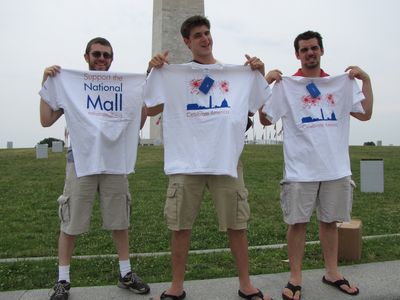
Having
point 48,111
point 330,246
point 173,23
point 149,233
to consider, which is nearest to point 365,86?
point 330,246

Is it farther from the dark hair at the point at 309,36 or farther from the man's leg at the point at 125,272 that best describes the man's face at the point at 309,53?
the man's leg at the point at 125,272

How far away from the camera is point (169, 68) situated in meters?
4.12

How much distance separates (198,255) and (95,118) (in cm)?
235

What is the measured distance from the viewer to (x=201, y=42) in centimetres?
399

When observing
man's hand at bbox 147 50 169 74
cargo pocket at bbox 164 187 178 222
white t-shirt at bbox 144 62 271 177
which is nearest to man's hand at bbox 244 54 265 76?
white t-shirt at bbox 144 62 271 177

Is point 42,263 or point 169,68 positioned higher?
point 169,68

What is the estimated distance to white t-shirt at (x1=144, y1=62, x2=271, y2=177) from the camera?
3938 millimetres

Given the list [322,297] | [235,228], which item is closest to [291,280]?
[322,297]

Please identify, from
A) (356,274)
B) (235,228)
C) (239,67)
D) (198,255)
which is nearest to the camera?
(235,228)

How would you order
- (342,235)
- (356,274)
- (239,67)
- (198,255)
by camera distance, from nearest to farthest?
(239,67) → (356,274) → (342,235) → (198,255)

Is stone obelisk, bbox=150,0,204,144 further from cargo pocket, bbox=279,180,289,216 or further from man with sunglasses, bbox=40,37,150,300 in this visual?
cargo pocket, bbox=279,180,289,216

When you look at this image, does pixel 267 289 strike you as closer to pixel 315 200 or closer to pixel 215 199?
pixel 315 200

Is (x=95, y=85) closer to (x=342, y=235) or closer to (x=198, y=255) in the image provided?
(x=198, y=255)

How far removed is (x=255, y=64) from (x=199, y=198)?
48.9 inches
